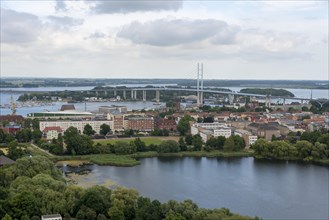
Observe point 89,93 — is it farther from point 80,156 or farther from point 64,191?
point 64,191

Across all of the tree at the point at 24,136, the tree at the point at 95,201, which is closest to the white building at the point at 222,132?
the tree at the point at 24,136

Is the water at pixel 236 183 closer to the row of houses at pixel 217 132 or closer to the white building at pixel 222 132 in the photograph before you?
the row of houses at pixel 217 132

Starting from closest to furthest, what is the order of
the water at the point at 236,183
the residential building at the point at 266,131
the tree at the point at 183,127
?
the water at the point at 236,183 < the residential building at the point at 266,131 < the tree at the point at 183,127

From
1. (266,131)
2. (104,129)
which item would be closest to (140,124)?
(104,129)

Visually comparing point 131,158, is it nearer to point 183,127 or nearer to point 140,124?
point 183,127

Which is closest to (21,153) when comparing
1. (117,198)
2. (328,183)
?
(117,198)
